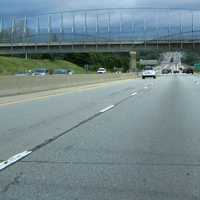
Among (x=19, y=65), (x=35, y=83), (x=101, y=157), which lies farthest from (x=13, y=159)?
(x=19, y=65)

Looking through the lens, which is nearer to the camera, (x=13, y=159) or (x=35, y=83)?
(x=13, y=159)

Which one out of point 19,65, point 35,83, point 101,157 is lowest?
point 101,157

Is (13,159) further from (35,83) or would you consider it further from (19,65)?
(19,65)

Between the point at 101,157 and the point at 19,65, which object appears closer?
the point at 101,157

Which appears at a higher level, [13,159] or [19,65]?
[19,65]

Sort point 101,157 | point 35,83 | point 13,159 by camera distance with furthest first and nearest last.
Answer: point 35,83 → point 101,157 → point 13,159

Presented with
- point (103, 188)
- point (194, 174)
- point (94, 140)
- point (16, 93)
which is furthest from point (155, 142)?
point (16, 93)

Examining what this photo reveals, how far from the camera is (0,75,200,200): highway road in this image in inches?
313

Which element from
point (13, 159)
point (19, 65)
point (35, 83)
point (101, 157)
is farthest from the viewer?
point (19, 65)

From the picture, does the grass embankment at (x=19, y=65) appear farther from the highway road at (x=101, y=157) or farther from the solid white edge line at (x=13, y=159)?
the solid white edge line at (x=13, y=159)

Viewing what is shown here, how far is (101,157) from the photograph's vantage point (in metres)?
10.8

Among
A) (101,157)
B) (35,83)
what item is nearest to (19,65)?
(35,83)

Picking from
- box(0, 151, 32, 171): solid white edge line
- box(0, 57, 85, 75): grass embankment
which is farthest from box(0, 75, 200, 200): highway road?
box(0, 57, 85, 75): grass embankment

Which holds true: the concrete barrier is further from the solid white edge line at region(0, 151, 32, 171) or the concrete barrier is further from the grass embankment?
the grass embankment
